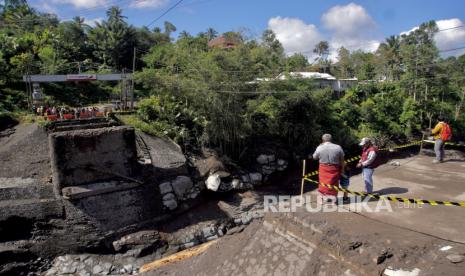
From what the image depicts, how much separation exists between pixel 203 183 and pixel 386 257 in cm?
997

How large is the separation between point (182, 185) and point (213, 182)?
1407 millimetres

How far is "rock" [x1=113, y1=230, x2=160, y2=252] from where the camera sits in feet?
38.2

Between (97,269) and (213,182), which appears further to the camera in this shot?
(213,182)

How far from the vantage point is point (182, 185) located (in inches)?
539

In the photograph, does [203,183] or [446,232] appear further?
[203,183]

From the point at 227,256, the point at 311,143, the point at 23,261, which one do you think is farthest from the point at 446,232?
the point at 311,143

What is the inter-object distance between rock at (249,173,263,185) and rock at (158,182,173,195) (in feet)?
14.4

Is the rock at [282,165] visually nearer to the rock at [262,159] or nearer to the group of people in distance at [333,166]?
the rock at [262,159]

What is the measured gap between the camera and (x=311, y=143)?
734 inches

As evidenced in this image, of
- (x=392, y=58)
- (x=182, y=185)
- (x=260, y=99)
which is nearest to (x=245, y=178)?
(x=182, y=185)

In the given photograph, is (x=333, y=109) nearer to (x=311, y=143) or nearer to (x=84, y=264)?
(x=311, y=143)

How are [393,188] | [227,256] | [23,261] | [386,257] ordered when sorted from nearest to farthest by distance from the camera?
[386,257]
[227,256]
[393,188]
[23,261]

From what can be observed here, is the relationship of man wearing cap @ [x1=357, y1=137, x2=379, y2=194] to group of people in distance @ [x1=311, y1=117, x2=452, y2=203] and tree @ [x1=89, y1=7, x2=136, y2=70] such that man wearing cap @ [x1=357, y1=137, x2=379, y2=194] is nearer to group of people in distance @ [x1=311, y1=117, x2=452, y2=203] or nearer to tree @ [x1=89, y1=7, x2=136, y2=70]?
group of people in distance @ [x1=311, y1=117, x2=452, y2=203]

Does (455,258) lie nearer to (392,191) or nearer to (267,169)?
(392,191)
